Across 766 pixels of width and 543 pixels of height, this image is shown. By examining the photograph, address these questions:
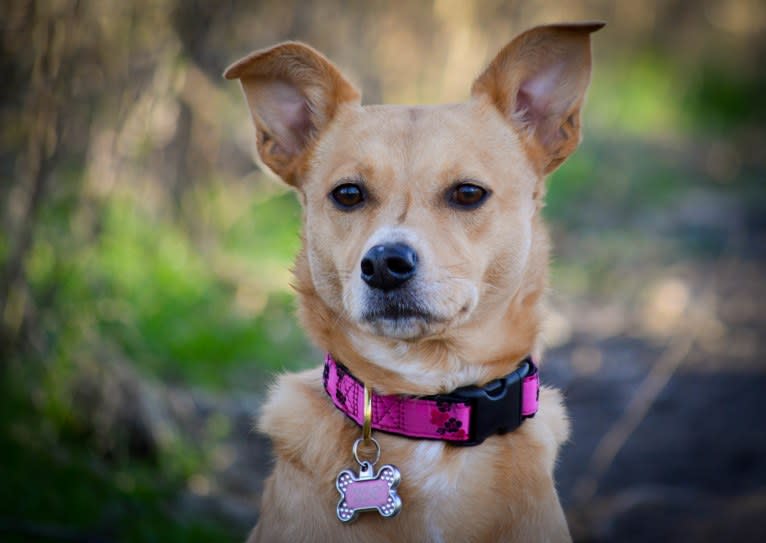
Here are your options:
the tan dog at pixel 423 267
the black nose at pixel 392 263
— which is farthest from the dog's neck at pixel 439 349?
the black nose at pixel 392 263

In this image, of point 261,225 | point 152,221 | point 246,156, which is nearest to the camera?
point 152,221

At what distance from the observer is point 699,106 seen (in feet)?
45.0

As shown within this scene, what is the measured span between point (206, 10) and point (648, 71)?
33.6 feet

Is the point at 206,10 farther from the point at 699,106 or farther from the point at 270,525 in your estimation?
the point at 699,106

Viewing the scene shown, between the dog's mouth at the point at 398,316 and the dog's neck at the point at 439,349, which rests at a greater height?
the dog's mouth at the point at 398,316

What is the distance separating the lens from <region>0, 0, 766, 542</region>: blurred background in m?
4.09

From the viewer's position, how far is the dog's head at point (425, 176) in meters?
2.57

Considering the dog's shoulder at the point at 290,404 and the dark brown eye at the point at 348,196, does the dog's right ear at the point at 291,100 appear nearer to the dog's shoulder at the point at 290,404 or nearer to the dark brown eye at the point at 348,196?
the dark brown eye at the point at 348,196

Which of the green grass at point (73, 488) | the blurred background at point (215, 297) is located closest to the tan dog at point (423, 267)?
the blurred background at point (215, 297)

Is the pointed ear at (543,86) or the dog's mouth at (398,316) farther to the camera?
the pointed ear at (543,86)

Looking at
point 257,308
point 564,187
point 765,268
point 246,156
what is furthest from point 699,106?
point 257,308

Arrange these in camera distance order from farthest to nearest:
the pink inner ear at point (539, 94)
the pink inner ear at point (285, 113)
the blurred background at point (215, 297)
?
1. the blurred background at point (215, 297)
2. the pink inner ear at point (285, 113)
3. the pink inner ear at point (539, 94)

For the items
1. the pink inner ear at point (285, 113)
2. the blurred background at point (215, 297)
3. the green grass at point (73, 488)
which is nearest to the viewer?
the pink inner ear at point (285, 113)

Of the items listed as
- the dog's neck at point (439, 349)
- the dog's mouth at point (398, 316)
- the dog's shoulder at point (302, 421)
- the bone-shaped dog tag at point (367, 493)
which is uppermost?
the dog's mouth at point (398, 316)
